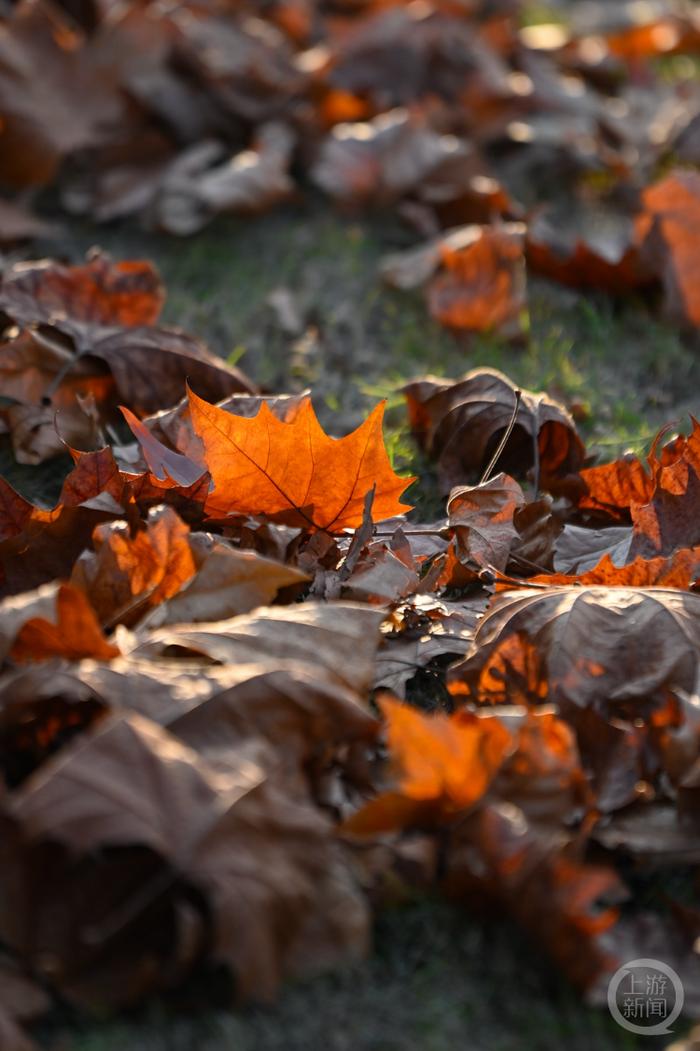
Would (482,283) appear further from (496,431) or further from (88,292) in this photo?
(88,292)

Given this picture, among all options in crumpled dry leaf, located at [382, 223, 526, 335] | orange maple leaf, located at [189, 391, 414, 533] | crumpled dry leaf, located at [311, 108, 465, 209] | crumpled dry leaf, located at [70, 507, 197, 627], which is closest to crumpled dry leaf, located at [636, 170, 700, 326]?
crumpled dry leaf, located at [382, 223, 526, 335]

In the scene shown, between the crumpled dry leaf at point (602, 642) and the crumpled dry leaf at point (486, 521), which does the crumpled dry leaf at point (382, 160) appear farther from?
the crumpled dry leaf at point (602, 642)

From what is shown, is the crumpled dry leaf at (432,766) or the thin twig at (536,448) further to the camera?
the thin twig at (536,448)

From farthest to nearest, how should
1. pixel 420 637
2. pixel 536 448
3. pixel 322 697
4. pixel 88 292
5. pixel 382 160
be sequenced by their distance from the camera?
pixel 382 160, pixel 88 292, pixel 536 448, pixel 420 637, pixel 322 697

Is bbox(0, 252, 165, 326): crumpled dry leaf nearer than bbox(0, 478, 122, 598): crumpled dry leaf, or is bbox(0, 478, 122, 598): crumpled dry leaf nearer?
bbox(0, 478, 122, 598): crumpled dry leaf

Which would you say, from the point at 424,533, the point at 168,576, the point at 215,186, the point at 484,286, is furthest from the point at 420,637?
the point at 215,186

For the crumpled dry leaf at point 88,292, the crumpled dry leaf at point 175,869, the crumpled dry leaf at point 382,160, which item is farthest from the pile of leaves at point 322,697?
the crumpled dry leaf at point 382,160

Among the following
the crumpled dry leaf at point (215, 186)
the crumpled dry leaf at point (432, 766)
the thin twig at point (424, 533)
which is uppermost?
the crumpled dry leaf at point (432, 766)

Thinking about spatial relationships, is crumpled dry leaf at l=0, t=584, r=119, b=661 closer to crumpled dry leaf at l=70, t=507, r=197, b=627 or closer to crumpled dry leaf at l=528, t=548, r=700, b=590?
crumpled dry leaf at l=70, t=507, r=197, b=627
